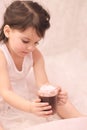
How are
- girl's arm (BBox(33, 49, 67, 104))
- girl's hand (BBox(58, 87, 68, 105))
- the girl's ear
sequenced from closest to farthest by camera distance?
girl's hand (BBox(58, 87, 68, 105))
the girl's ear
girl's arm (BBox(33, 49, 67, 104))

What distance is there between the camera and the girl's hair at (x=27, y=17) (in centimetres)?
151

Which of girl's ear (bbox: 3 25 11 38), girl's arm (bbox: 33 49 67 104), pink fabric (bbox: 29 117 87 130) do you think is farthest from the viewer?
girl's arm (bbox: 33 49 67 104)

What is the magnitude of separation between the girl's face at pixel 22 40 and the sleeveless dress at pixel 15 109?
0.25 ft

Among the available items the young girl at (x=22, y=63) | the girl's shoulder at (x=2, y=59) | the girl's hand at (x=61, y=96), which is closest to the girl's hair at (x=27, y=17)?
the young girl at (x=22, y=63)

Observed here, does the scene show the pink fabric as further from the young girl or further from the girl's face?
the girl's face

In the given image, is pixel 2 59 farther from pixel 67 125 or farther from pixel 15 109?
pixel 67 125

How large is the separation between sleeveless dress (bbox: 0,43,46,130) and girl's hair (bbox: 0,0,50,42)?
0.17 m

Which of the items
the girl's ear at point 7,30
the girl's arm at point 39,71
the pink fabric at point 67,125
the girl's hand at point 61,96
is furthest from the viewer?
the girl's arm at point 39,71

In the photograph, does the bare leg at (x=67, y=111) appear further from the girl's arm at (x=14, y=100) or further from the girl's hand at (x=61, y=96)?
the girl's arm at (x=14, y=100)

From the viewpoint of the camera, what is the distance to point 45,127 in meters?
1.33

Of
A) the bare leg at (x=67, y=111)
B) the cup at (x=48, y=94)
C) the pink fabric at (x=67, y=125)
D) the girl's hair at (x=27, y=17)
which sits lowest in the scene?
the bare leg at (x=67, y=111)

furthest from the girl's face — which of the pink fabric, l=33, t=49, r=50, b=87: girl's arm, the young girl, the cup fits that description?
the pink fabric

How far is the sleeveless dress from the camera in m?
1.63

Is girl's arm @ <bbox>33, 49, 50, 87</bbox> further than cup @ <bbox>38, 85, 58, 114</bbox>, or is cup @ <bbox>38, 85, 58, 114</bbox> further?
girl's arm @ <bbox>33, 49, 50, 87</bbox>
